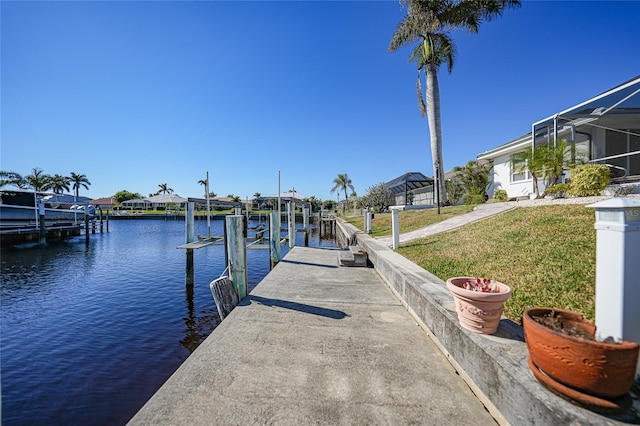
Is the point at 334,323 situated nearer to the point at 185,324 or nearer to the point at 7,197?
the point at 185,324

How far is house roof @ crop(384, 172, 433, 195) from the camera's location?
2734 centimetres

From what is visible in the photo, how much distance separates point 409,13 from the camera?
61.0 feet

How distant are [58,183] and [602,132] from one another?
95.2m

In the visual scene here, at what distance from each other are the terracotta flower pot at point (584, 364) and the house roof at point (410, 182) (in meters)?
24.7

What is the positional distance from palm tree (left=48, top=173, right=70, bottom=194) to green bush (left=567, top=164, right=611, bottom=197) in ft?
295

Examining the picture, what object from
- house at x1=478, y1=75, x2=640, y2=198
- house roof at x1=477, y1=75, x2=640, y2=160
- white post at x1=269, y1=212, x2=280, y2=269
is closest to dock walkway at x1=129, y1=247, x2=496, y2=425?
white post at x1=269, y1=212, x2=280, y2=269

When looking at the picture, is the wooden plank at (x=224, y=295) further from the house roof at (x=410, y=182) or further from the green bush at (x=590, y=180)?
the house roof at (x=410, y=182)

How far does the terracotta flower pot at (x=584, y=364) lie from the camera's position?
6.16 feet

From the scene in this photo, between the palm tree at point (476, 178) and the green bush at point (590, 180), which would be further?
the palm tree at point (476, 178)

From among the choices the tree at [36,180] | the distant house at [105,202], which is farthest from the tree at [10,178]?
the distant house at [105,202]

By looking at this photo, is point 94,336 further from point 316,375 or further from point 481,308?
point 481,308

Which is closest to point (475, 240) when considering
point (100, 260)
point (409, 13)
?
point (409, 13)

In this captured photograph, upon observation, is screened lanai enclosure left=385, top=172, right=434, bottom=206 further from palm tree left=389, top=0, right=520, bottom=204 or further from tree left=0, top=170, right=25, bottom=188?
tree left=0, top=170, right=25, bottom=188

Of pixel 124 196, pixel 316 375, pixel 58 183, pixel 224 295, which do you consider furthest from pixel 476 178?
pixel 124 196
